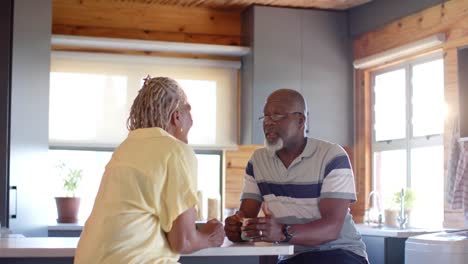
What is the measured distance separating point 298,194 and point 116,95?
3447 mm

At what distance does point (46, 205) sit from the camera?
5.64 metres

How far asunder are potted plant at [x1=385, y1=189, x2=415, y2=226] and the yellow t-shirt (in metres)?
3.68

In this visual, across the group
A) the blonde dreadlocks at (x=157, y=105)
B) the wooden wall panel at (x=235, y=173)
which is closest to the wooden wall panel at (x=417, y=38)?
the wooden wall panel at (x=235, y=173)

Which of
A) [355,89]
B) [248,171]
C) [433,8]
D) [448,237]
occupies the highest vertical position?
[433,8]

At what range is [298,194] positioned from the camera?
10.3ft

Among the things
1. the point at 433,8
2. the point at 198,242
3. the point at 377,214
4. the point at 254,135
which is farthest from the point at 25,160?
the point at 198,242

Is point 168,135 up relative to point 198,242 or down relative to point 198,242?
up

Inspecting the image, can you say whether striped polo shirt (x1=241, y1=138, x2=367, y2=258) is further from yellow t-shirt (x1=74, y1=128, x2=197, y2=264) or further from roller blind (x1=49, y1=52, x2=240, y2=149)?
roller blind (x1=49, y1=52, x2=240, y2=149)

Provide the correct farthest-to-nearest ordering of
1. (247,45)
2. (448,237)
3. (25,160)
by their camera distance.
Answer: (247,45) → (25,160) → (448,237)

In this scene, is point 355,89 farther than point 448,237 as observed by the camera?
Yes

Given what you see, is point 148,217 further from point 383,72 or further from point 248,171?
point 383,72

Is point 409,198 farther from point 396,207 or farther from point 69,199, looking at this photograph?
point 69,199

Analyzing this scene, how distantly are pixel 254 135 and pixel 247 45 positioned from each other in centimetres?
75

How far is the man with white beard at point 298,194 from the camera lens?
9.81 feet
